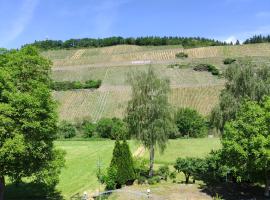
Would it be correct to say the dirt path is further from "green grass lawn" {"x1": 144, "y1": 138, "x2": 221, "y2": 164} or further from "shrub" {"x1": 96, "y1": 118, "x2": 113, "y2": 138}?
"shrub" {"x1": 96, "y1": 118, "x2": 113, "y2": 138}

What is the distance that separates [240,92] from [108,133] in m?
38.2

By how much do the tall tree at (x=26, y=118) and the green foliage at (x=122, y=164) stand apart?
513 cm

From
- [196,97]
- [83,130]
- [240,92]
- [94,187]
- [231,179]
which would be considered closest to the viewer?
[94,187]

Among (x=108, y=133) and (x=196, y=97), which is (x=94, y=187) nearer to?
(x=108, y=133)

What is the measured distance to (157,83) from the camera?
3819 centimetres

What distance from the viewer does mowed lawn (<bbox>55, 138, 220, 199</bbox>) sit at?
124ft

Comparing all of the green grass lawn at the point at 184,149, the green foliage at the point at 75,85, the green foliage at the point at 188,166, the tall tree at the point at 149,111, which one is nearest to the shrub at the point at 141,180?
the tall tree at the point at 149,111

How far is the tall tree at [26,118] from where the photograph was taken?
27.9 metres

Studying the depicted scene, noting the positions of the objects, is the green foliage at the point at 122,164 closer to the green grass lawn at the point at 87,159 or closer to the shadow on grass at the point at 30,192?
the green grass lawn at the point at 87,159

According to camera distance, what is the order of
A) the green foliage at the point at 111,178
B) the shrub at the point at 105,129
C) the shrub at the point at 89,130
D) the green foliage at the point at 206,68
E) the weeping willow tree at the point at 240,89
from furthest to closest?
the green foliage at the point at 206,68
the shrub at the point at 89,130
the shrub at the point at 105,129
the weeping willow tree at the point at 240,89
the green foliage at the point at 111,178

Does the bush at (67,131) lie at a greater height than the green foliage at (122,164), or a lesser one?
greater

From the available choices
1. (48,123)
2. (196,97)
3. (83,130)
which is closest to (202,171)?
(48,123)

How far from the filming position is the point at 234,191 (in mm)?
35500

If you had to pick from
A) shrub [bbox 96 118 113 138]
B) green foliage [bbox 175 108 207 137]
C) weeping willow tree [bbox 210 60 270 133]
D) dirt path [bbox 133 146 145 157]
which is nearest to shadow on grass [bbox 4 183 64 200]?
dirt path [bbox 133 146 145 157]
